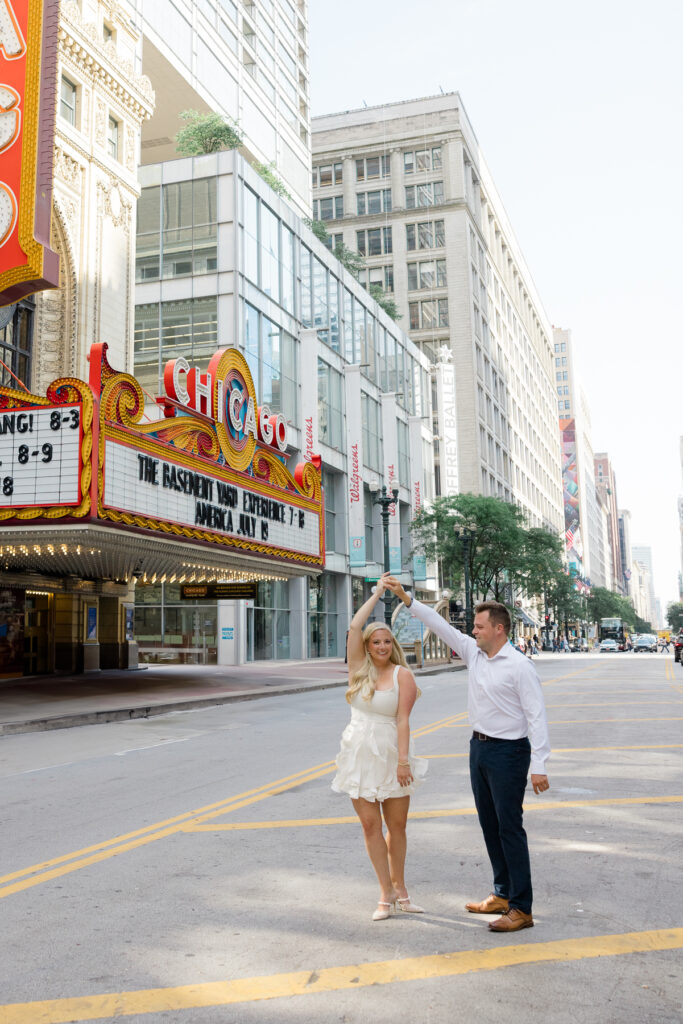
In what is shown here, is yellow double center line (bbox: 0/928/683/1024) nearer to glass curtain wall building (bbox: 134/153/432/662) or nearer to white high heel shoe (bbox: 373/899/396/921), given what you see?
white high heel shoe (bbox: 373/899/396/921)

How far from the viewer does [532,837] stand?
7.10 m

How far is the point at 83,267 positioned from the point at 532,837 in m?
25.5

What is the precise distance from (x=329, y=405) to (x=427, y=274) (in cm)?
4434

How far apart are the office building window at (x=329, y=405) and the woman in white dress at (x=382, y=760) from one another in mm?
40611

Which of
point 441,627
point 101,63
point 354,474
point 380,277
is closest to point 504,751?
point 441,627

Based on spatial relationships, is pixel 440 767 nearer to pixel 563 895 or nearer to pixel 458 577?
pixel 563 895

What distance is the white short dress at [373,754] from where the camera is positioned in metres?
5.11

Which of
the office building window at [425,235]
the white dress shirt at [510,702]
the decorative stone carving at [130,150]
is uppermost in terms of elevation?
the office building window at [425,235]

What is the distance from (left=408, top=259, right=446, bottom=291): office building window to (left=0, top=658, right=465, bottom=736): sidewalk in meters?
61.2

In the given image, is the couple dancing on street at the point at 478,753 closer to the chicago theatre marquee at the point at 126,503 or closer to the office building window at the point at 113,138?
the chicago theatre marquee at the point at 126,503

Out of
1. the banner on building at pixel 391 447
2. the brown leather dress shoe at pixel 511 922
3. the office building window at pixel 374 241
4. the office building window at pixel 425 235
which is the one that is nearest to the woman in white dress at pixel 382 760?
the brown leather dress shoe at pixel 511 922

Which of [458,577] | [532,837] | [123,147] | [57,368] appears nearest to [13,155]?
[57,368]

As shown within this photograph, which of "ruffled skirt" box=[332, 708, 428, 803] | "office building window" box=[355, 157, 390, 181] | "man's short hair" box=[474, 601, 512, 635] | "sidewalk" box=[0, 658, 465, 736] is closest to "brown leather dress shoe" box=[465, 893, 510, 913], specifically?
"ruffled skirt" box=[332, 708, 428, 803]

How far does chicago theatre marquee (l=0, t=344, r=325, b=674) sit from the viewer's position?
18.2 m
